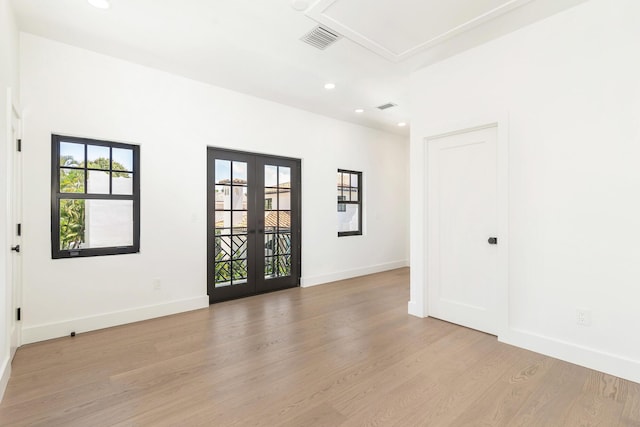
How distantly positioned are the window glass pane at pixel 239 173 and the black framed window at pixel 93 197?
4.15 feet

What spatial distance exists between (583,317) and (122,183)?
4.78 meters

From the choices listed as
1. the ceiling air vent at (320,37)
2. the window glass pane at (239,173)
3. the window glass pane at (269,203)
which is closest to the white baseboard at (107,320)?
the window glass pane at (269,203)

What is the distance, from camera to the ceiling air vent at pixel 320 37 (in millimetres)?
2902

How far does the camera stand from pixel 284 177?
5.05 metres

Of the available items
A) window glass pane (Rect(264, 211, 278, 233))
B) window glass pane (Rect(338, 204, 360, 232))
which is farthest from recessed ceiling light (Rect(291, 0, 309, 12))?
window glass pane (Rect(338, 204, 360, 232))

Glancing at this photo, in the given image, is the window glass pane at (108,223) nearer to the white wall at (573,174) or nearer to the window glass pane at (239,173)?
the window glass pane at (239,173)

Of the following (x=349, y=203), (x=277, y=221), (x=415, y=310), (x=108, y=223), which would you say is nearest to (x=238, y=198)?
(x=277, y=221)

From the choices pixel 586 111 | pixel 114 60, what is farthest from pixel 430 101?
pixel 114 60

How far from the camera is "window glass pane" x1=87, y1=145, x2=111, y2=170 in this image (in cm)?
336

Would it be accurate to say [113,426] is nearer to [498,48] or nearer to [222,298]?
[222,298]

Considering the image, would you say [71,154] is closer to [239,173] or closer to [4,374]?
[239,173]

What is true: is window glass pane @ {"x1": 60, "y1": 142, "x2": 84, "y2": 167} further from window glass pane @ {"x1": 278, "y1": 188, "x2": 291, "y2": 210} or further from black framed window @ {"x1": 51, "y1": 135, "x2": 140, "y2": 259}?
window glass pane @ {"x1": 278, "y1": 188, "x2": 291, "y2": 210}

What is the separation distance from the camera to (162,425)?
181 cm

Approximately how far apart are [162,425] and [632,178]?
3703mm
